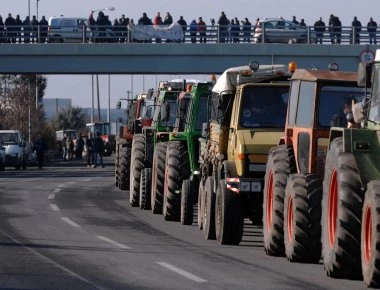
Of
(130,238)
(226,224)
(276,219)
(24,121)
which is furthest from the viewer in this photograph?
(24,121)

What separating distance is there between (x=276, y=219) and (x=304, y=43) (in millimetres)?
42710

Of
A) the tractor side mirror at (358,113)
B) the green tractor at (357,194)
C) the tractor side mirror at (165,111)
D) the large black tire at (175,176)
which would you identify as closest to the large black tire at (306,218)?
the green tractor at (357,194)

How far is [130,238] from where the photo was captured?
2070 centimetres

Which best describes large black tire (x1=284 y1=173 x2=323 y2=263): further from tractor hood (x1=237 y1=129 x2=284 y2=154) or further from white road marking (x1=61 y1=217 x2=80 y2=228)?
white road marking (x1=61 y1=217 x2=80 y2=228)

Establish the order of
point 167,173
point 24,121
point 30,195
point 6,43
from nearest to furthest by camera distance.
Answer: point 167,173, point 30,195, point 6,43, point 24,121

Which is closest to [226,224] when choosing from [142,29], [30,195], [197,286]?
[197,286]

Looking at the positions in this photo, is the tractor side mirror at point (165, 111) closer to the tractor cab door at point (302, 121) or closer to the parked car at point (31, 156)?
the tractor cab door at point (302, 121)

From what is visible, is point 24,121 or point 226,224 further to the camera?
point 24,121

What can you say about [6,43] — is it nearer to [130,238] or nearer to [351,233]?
[130,238]

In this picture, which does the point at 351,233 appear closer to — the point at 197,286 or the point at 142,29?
the point at 197,286

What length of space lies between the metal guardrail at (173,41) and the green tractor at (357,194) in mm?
43893

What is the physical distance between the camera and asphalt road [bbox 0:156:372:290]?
558 inches

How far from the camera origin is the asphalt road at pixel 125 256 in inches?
558

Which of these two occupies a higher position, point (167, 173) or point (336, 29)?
point (336, 29)
